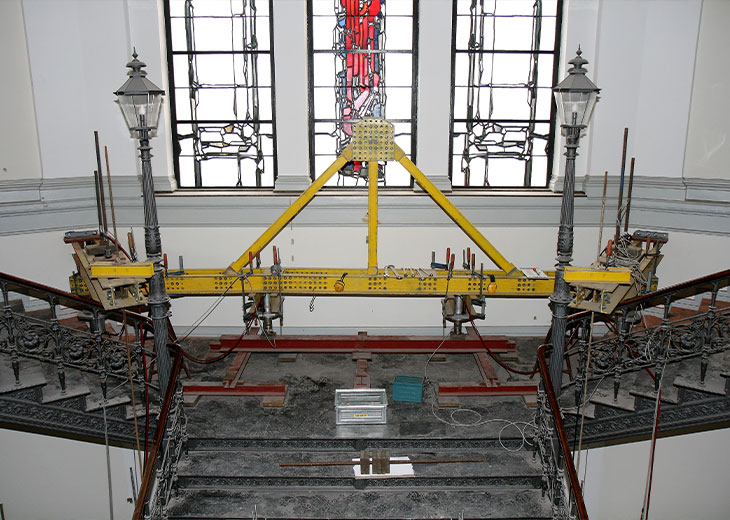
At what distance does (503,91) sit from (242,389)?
20.4ft

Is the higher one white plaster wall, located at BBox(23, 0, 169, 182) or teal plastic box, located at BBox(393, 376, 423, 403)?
white plaster wall, located at BBox(23, 0, 169, 182)

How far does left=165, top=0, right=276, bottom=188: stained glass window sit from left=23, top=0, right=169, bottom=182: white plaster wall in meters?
0.54

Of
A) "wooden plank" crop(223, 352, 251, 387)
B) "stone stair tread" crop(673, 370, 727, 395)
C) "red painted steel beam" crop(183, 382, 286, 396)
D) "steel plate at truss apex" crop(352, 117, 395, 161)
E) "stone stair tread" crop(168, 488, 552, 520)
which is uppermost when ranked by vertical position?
"steel plate at truss apex" crop(352, 117, 395, 161)

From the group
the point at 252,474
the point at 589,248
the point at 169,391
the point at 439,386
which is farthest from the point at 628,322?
the point at 169,391

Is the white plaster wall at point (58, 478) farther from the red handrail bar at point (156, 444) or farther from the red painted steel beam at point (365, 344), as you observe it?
the red handrail bar at point (156, 444)

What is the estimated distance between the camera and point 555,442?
19.5 ft

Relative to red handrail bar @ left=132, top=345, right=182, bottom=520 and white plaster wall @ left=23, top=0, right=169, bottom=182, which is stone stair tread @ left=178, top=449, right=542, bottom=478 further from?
white plaster wall @ left=23, top=0, right=169, bottom=182

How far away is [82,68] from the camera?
352 inches

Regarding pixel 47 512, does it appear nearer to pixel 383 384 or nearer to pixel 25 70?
pixel 383 384

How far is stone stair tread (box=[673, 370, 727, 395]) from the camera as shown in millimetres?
6277

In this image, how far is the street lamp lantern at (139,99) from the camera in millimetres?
5422

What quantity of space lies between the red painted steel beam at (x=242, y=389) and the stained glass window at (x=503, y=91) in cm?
456

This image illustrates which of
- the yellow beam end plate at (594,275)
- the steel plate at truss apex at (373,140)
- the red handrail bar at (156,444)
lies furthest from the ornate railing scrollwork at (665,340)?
the red handrail bar at (156,444)

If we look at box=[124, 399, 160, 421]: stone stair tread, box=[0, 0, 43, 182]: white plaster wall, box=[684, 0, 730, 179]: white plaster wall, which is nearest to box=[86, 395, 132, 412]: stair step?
box=[124, 399, 160, 421]: stone stair tread
